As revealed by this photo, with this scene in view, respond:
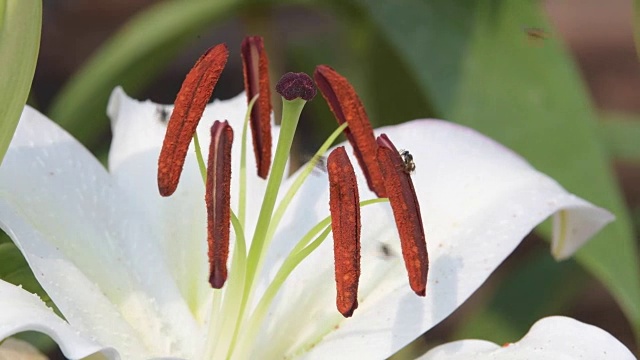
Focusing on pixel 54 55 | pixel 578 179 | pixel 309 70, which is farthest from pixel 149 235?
pixel 54 55

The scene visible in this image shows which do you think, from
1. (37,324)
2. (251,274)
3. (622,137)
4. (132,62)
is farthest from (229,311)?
(622,137)

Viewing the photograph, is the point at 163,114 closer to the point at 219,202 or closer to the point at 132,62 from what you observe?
the point at 219,202

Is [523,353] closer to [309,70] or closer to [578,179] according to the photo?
[578,179]

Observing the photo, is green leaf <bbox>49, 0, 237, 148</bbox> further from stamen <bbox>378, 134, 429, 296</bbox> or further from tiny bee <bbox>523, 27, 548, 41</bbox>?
stamen <bbox>378, 134, 429, 296</bbox>

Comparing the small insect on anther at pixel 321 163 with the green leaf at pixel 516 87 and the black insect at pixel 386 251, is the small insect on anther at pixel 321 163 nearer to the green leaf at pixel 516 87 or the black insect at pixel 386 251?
the black insect at pixel 386 251

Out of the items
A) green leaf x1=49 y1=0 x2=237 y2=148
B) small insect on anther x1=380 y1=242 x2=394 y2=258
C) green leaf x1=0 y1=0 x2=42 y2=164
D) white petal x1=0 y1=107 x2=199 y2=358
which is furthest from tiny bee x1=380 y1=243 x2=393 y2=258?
green leaf x1=49 y1=0 x2=237 y2=148

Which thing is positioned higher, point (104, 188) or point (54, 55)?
point (104, 188)
